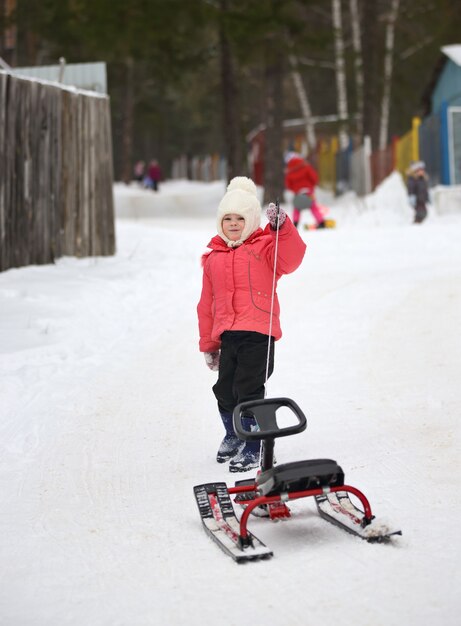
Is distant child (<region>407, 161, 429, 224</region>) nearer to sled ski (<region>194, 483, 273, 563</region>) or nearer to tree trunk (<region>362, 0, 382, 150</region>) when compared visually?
tree trunk (<region>362, 0, 382, 150</region>)

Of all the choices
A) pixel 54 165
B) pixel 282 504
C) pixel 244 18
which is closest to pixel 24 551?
pixel 282 504

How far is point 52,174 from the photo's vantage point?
11.6 meters

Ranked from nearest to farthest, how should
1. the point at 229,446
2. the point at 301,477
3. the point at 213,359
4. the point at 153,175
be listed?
the point at 301,477
the point at 229,446
the point at 213,359
the point at 153,175

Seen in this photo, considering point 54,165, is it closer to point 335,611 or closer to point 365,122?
point 335,611

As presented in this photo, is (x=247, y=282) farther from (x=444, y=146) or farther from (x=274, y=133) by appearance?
(x=274, y=133)

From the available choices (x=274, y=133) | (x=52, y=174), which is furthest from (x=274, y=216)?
(x=274, y=133)

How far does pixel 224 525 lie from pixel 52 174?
7.86m

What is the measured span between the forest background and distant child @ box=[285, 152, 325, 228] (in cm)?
522

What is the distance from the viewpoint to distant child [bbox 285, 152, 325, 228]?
19406 mm

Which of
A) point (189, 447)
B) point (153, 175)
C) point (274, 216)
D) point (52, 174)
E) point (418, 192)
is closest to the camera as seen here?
point (274, 216)

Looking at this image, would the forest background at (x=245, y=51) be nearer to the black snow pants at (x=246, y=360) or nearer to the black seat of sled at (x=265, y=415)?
the black snow pants at (x=246, y=360)

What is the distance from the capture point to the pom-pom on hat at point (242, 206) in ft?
17.8

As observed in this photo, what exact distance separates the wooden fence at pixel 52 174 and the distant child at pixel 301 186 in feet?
21.7

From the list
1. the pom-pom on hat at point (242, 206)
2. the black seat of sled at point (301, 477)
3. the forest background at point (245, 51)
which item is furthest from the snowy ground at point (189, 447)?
the forest background at point (245, 51)
